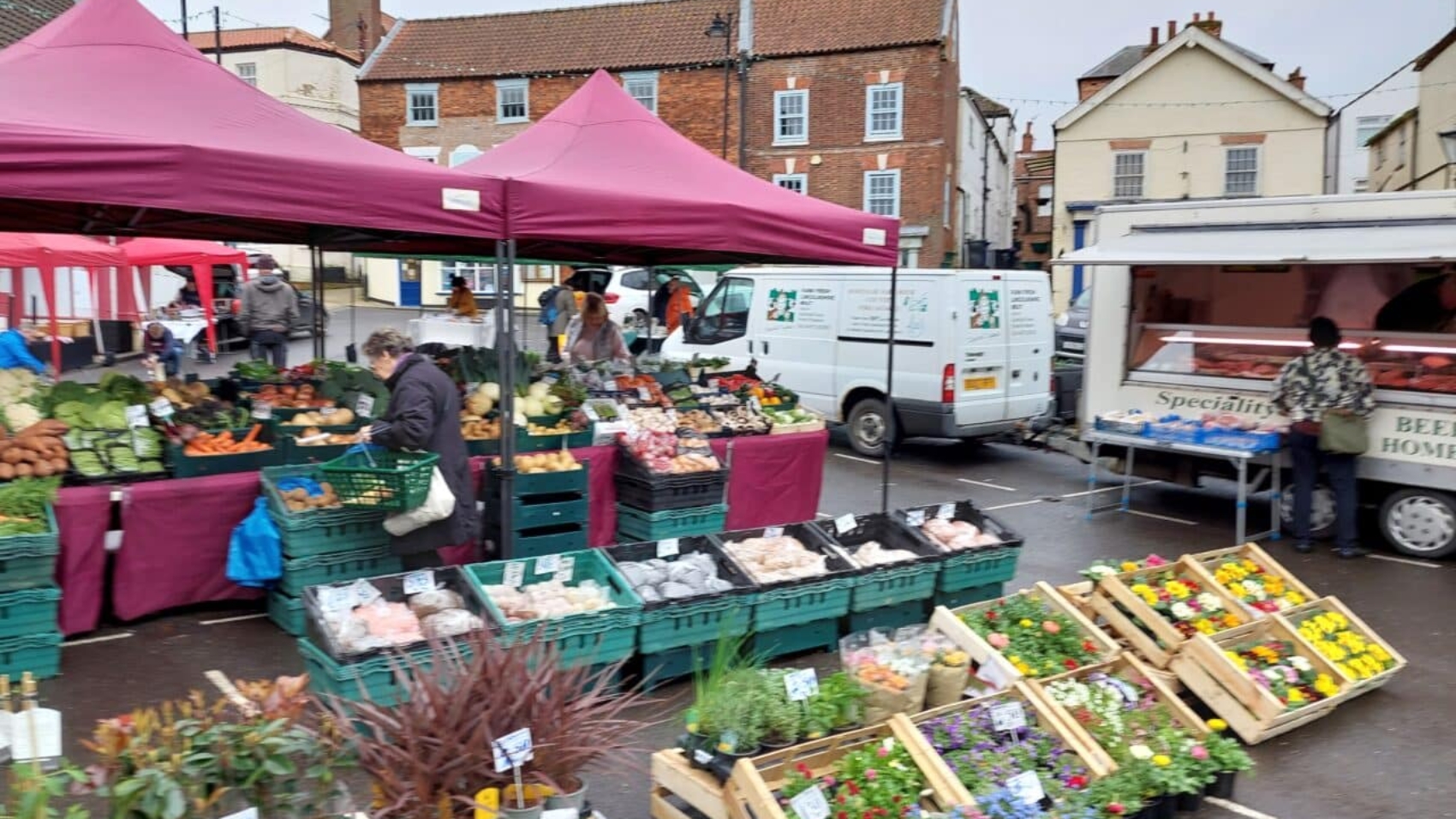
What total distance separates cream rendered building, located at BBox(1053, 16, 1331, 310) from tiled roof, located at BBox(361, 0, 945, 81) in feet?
18.1

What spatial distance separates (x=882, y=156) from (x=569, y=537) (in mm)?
24286

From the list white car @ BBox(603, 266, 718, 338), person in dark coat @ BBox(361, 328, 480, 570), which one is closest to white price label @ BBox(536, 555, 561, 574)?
person in dark coat @ BBox(361, 328, 480, 570)

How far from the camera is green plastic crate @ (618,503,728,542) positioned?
705cm

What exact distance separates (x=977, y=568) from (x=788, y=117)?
84.1 feet

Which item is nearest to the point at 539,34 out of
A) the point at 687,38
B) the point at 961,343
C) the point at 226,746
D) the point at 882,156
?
the point at 687,38

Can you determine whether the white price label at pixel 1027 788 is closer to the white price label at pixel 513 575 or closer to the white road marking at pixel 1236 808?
the white road marking at pixel 1236 808

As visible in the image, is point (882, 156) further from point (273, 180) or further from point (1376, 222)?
point (273, 180)

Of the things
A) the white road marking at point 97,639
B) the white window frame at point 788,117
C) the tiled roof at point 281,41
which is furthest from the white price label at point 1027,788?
the tiled roof at point 281,41

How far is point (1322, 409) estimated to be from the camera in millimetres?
8250

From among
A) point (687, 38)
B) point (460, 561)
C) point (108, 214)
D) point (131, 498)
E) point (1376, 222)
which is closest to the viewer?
point (131, 498)

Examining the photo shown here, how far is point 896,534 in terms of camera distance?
6.35 m

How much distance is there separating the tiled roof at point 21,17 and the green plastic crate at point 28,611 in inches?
559

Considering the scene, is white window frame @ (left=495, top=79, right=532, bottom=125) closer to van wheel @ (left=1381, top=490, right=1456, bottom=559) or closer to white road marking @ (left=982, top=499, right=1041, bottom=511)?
white road marking @ (left=982, top=499, right=1041, bottom=511)

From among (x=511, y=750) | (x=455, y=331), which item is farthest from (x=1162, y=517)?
(x=455, y=331)
